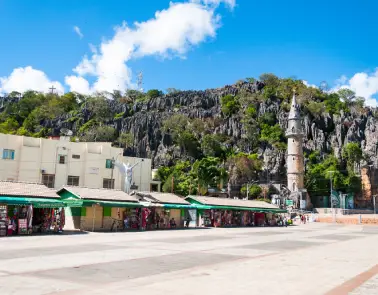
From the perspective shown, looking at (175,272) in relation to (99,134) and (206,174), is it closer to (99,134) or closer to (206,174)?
(206,174)

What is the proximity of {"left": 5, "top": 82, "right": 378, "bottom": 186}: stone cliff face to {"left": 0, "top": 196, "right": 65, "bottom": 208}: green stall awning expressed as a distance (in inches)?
3173

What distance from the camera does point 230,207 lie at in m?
47.2

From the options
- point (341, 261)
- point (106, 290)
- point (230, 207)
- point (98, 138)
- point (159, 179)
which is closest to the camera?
point (106, 290)

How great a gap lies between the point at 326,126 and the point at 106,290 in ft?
402

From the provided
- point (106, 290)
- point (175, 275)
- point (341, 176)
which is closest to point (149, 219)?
point (175, 275)

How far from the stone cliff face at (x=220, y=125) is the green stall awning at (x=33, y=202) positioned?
264 ft

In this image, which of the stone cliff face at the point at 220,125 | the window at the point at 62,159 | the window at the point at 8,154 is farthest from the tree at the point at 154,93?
the window at the point at 8,154

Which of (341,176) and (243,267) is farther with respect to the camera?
(341,176)

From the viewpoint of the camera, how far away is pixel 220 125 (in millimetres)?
128625

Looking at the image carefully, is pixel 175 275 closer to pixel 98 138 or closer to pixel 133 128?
pixel 98 138

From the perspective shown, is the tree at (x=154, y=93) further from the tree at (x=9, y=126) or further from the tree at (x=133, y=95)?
the tree at (x=9, y=126)

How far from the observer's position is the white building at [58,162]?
58375 millimetres

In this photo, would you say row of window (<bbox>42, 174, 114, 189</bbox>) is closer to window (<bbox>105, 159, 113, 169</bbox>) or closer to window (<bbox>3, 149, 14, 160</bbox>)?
window (<bbox>105, 159, 113, 169</bbox>)

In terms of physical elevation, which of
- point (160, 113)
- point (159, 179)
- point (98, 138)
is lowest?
point (159, 179)
